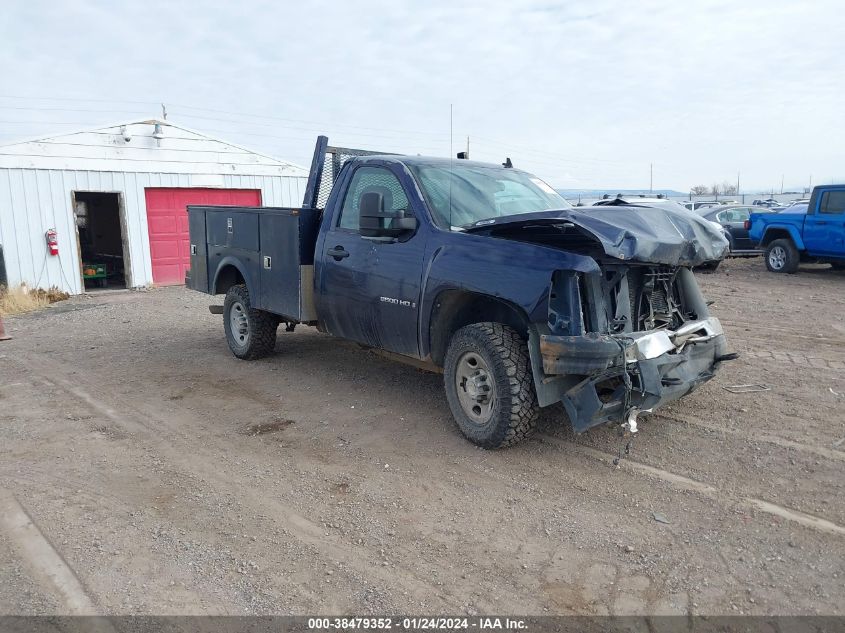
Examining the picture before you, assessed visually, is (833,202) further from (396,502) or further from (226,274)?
(396,502)

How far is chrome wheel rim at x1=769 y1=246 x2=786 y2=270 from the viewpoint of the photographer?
1491 cm

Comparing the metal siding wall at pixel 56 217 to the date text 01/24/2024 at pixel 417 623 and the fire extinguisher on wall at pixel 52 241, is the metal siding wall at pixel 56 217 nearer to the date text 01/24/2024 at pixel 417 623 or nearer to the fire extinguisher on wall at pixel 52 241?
the fire extinguisher on wall at pixel 52 241

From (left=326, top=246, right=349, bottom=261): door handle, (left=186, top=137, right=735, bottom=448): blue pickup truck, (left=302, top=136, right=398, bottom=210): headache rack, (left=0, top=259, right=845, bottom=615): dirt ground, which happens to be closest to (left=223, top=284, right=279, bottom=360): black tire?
(left=0, top=259, right=845, bottom=615): dirt ground

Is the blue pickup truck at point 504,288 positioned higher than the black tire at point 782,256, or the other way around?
the blue pickup truck at point 504,288

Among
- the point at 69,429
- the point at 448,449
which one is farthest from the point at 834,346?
the point at 69,429

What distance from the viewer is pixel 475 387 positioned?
4770 mm

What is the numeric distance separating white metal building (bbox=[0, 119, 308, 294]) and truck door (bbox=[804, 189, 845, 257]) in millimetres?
12025

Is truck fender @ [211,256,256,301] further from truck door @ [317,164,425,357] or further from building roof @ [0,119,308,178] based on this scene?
building roof @ [0,119,308,178]

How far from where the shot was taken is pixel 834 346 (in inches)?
299

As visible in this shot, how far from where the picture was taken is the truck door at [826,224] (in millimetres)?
13609

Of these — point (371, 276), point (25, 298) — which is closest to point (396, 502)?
point (371, 276)

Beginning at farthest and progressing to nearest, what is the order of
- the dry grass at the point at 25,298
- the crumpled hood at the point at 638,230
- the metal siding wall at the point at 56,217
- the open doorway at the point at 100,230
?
the open doorway at the point at 100,230
the metal siding wall at the point at 56,217
the dry grass at the point at 25,298
the crumpled hood at the point at 638,230

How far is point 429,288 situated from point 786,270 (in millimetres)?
12704

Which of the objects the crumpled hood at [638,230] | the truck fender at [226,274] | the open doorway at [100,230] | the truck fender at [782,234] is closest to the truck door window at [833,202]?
the truck fender at [782,234]
